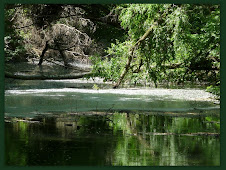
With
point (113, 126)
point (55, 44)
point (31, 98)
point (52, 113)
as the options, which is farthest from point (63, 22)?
point (113, 126)

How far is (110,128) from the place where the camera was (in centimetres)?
587

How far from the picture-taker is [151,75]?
26.1ft

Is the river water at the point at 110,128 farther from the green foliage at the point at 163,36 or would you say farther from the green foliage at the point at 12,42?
the green foliage at the point at 12,42

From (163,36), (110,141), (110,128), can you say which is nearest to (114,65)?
(163,36)

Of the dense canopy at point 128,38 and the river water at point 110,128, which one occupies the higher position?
the dense canopy at point 128,38

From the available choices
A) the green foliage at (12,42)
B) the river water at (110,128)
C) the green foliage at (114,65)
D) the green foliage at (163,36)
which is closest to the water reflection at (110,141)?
the river water at (110,128)

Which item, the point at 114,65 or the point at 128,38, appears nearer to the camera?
the point at 114,65

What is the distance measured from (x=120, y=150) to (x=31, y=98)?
3675mm

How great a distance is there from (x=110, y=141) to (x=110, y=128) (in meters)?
0.71

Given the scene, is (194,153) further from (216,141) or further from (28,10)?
(28,10)

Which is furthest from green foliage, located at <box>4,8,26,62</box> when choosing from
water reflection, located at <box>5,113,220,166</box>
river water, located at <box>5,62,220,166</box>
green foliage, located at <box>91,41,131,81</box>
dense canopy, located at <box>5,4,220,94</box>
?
water reflection, located at <box>5,113,220,166</box>

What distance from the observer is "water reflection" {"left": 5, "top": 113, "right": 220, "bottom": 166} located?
4500 millimetres

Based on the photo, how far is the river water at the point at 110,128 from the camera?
15.0ft

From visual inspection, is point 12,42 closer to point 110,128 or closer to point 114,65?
point 114,65
